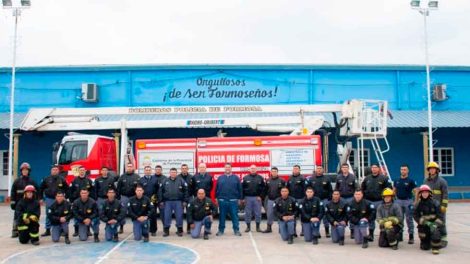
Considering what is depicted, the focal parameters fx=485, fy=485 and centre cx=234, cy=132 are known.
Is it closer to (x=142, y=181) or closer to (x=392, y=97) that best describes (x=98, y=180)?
(x=142, y=181)

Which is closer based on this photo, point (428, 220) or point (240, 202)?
point (428, 220)

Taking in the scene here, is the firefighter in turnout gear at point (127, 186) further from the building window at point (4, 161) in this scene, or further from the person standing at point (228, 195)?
the building window at point (4, 161)

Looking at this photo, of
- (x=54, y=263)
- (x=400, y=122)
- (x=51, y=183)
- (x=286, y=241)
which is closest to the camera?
(x=54, y=263)

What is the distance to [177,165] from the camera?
15953mm

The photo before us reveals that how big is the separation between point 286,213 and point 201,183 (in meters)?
3.02

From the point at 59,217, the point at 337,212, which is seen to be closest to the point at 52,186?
the point at 59,217

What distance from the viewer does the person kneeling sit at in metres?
12.6

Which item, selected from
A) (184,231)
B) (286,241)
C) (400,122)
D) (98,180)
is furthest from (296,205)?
(400,122)

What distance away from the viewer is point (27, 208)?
1222cm

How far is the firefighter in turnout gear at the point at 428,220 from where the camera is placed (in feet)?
34.7

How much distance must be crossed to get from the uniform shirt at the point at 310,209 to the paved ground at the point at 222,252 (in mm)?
634

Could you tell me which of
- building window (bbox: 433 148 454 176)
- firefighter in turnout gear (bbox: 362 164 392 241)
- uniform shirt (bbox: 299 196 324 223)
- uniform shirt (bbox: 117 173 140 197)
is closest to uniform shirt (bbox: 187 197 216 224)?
uniform shirt (bbox: 117 173 140 197)

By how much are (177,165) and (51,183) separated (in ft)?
13.3

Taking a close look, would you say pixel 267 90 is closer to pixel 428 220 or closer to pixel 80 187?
pixel 80 187
